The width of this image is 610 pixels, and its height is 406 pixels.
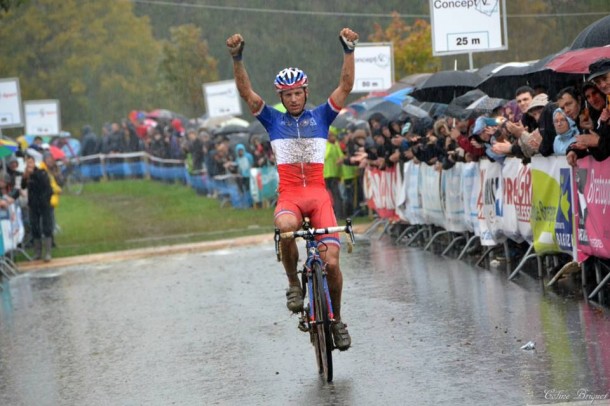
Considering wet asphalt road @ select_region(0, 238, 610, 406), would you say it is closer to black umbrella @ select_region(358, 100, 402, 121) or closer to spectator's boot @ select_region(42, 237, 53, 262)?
spectator's boot @ select_region(42, 237, 53, 262)

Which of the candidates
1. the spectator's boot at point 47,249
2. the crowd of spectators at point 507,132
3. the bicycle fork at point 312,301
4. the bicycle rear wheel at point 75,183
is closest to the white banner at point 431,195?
the crowd of spectators at point 507,132

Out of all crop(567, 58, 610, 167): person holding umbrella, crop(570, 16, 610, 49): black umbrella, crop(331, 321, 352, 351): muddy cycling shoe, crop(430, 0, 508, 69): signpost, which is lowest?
crop(331, 321, 352, 351): muddy cycling shoe

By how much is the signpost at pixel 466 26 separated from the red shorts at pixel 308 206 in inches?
466

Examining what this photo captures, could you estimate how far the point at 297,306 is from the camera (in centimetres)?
1026

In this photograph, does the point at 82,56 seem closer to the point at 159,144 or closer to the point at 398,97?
the point at 159,144

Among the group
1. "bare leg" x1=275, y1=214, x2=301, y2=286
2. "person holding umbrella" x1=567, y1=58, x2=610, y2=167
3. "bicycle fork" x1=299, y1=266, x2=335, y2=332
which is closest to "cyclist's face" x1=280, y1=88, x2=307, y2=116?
"bare leg" x1=275, y1=214, x2=301, y2=286

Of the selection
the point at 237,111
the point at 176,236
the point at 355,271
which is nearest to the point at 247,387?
the point at 355,271

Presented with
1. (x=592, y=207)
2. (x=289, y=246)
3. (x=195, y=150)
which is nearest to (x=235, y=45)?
(x=289, y=246)

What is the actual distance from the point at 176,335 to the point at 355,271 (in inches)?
212

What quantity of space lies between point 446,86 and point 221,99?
2474 cm

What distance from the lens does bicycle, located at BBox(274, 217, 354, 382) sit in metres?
9.84

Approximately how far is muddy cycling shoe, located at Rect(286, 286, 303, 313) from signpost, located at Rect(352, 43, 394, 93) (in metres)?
21.5

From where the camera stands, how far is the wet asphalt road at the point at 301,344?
370 inches

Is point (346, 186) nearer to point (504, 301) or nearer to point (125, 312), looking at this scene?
point (125, 312)
